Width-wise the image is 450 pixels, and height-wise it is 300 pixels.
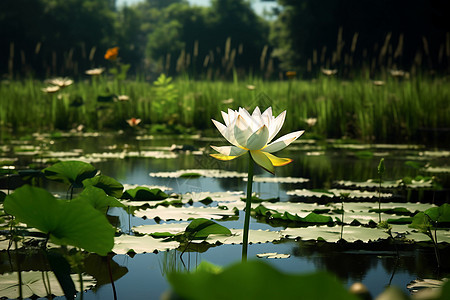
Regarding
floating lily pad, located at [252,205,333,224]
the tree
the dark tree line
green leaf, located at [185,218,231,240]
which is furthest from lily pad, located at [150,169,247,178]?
the tree

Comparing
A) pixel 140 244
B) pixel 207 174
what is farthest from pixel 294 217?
pixel 207 174

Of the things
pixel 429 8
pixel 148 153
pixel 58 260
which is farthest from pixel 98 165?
pixel 429 8

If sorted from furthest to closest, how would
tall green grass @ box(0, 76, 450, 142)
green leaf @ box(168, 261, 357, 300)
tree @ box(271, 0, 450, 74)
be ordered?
tree @ box(271, 0, 450, 74)
tall green grass @ box(0, 76, 450, 142)
green leaf @ box(168, 261, 357, 300)

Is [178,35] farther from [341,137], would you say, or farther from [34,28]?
[341,137]

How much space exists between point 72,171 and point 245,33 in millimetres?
31505

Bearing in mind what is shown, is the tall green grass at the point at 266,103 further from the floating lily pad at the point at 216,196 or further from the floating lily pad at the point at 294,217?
the floating lily pad at the point at 294,217

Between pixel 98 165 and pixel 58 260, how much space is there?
88.9 inches

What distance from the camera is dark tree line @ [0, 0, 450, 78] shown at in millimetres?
18469

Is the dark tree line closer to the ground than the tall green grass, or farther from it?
farther from it

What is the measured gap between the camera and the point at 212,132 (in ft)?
17.5

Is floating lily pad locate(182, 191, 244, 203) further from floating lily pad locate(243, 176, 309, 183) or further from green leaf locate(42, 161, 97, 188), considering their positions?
green leaf locate(42, 161, 97, 188)

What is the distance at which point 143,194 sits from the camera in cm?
193

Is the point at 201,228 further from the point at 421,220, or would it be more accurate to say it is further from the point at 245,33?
the point at 245,33

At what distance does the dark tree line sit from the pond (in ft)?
25.5
